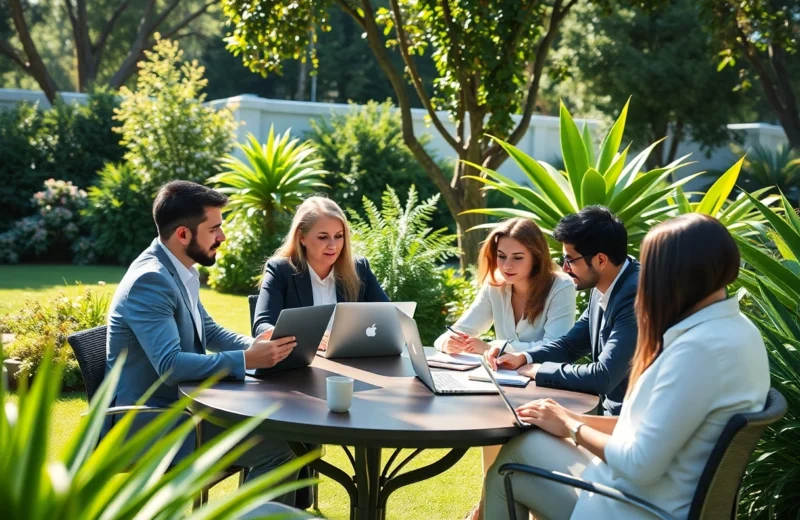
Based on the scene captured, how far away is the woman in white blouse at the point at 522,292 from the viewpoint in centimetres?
412

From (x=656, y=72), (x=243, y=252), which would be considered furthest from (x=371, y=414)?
(x=656, y=72)

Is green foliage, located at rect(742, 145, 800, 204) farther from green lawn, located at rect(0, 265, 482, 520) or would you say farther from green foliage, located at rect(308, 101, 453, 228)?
green lawn, located at rect(0, 265, 482, 520)

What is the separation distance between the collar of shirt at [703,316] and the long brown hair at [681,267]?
0.13ft

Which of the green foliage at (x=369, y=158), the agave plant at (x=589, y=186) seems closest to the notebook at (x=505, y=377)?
the agave plant at (x=589, y=186)

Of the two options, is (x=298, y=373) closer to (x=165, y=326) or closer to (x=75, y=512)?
(x=165, y=326)

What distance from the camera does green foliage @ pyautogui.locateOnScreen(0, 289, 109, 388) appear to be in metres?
6.04

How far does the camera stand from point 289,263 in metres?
4.34

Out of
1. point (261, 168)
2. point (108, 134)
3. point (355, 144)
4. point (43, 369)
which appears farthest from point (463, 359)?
point (108, 134)

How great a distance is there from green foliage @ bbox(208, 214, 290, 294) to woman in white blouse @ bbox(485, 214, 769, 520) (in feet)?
29.8

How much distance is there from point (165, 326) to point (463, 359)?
1.27 meters

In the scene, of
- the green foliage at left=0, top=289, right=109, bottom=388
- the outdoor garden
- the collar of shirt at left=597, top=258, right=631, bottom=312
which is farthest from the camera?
the green foliage at left=0, top=289, right=109, bottom=388

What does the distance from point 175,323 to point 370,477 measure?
937 mm

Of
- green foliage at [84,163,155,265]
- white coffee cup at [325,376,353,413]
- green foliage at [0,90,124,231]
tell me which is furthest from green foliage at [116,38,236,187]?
white coffee cup at [325,376,353,413]

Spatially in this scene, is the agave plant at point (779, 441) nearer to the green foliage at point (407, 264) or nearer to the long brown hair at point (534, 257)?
the long brown hair at point (534, 257)
